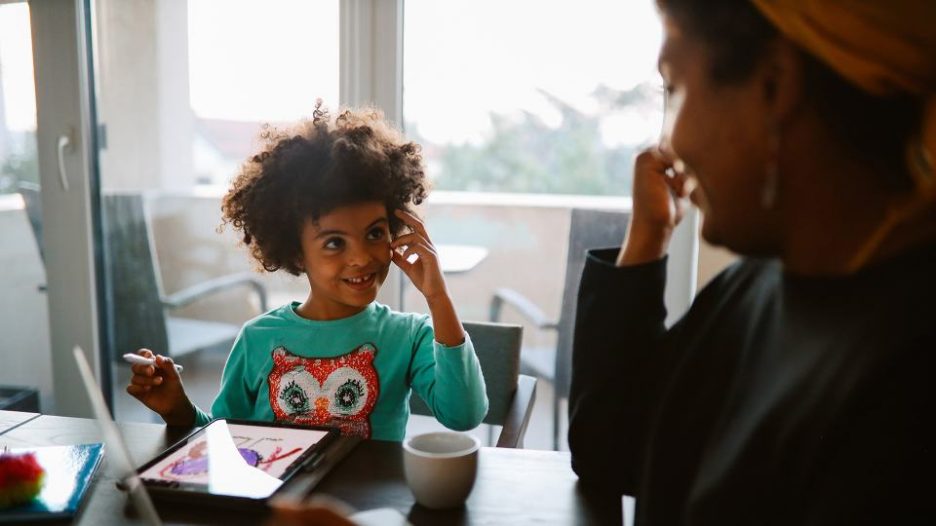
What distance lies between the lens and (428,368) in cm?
139

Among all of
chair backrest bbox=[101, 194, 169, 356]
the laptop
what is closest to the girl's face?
the laptop

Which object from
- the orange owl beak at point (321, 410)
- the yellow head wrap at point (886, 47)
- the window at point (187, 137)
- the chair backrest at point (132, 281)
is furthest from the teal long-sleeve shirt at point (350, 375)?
the chair backrest at point (132, 281)

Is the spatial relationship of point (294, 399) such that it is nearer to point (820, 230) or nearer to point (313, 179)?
point (313, 179)

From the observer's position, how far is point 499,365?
163cm

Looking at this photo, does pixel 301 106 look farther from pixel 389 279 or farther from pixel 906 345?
pixel 906 345

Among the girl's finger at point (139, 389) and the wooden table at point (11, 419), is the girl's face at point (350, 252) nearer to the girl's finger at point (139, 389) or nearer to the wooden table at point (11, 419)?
the girl's finger at point (139, 389)

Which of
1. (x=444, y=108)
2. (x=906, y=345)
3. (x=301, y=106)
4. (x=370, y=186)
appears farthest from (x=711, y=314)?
(x=301, y=106)

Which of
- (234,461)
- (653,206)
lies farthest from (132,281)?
(653,206)

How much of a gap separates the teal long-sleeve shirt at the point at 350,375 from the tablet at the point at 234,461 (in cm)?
20

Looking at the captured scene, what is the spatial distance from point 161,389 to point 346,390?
0.32m

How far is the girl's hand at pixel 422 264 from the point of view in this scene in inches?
52.7

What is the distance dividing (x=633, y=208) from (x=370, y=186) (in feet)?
1.93

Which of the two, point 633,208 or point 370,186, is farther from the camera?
point 370,186

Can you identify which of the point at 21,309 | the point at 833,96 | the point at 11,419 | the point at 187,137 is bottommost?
the point at 21,309
